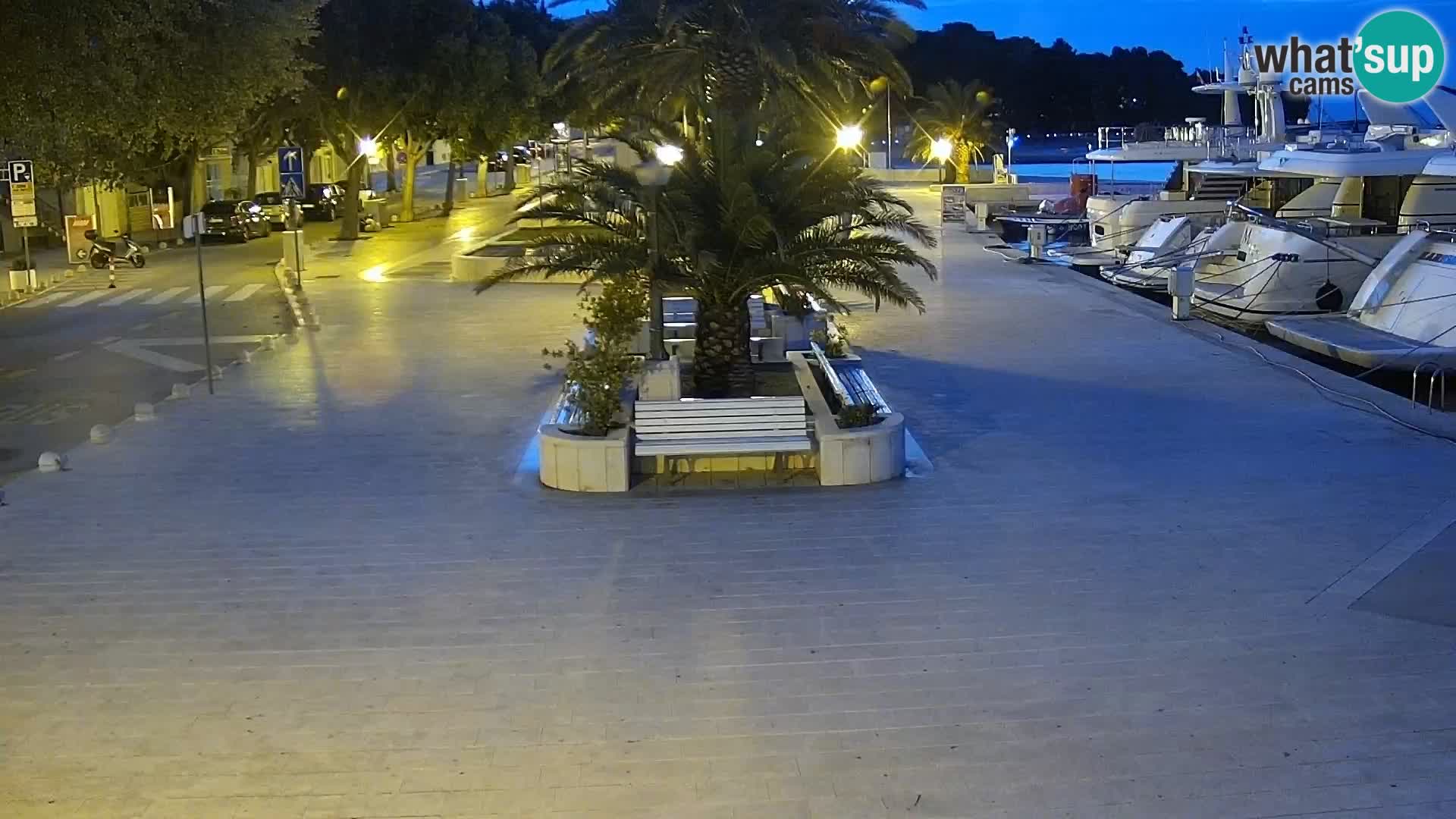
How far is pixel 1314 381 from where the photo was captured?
15.3 metres

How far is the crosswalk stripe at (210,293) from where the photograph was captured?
2594 centimetres

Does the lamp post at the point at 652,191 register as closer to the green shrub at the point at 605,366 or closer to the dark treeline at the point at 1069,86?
the green shrub at the point at 605,366

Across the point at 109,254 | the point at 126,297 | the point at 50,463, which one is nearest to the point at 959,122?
the point at 109,254

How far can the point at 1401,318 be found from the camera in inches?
816

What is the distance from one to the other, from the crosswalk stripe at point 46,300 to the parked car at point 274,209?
14.1 meters

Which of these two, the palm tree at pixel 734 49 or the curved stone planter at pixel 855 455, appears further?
the palm tree at pixel 734 49

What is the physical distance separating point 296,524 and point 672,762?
4948mm

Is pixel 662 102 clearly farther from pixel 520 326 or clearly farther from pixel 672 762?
pixel 672 762

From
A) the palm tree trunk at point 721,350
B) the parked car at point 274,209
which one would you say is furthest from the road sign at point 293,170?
the parked car at point 274,209

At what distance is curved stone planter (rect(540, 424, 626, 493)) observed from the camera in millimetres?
10883

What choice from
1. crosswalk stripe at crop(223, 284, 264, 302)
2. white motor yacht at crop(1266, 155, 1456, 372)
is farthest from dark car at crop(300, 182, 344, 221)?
white motor yacht at crop(1266, 155, 1456, 372)

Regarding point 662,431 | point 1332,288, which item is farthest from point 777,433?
point 1332,288

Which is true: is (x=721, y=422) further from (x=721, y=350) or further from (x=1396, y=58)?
(x=1396, y=58)

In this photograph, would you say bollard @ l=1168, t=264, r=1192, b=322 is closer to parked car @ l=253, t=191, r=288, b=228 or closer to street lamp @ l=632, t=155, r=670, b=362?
street lamp @ l=632, t=155, r=670, b=362
